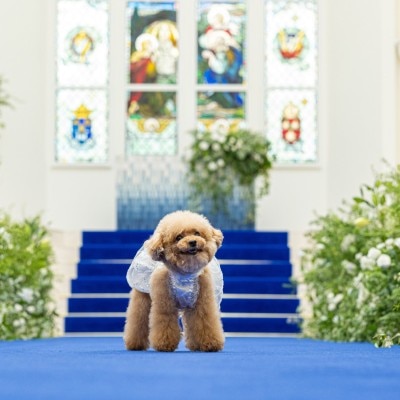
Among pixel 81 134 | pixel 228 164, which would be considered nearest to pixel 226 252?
pixel 228 164

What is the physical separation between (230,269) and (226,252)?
0.55m

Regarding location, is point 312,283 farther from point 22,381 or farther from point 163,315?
point 22,381

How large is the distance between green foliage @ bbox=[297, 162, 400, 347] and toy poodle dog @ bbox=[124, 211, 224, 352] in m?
1.70

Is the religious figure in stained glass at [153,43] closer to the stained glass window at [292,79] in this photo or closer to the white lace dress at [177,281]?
the stained glass window at [292,79]

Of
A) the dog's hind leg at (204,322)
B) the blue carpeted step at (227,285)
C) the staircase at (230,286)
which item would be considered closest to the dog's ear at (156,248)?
the dog's hind leg at (204,322)

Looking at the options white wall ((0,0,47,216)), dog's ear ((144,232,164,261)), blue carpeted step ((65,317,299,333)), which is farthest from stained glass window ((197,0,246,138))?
dog's ear ((144,232,164,261))

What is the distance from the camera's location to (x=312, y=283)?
37.2 feet

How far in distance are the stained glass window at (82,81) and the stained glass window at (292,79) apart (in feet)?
7.02

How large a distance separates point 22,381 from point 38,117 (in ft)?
40.5

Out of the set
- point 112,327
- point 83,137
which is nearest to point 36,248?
point 112,327

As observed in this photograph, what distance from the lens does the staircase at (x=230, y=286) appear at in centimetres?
1256

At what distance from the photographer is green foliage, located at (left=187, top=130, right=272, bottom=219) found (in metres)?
15.9

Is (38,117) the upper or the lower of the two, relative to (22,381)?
upper

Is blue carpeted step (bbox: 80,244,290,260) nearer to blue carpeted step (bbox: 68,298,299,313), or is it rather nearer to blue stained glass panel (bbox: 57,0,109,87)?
Result: blue carpeted step (bbox: 68,298,299,313)
